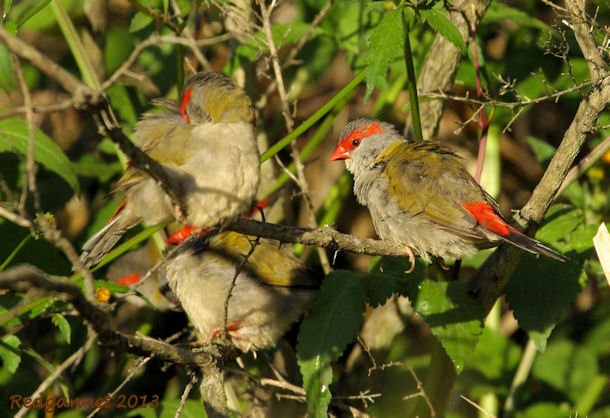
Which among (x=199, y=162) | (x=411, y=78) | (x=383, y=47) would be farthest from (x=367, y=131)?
(x=199, y=162)

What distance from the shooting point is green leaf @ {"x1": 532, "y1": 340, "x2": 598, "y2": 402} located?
582 cm

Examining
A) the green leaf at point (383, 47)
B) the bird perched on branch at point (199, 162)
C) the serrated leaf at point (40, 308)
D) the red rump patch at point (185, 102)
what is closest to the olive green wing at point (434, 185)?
the green leaf at point (383, 47)

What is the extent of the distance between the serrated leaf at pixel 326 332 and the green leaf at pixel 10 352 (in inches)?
51.6

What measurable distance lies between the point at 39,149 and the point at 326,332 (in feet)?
5.85

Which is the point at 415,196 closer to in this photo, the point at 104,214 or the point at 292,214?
the point at 292,214

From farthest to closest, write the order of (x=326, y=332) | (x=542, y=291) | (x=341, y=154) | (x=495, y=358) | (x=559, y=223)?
1. (x=495, y=358)
2. (x=341, y=154)
3. (x=559, y=223)
4. (x=542, y=291)
5. (x=326, y=332)

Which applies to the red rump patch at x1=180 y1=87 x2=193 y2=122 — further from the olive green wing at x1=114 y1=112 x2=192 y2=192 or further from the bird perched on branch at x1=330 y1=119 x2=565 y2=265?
the bird perched on branch at x1=330 y1=119 x2=565 y2=265

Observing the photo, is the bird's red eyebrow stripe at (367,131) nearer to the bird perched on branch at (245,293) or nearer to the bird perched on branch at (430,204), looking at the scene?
the bird perched on branch at (430,204)

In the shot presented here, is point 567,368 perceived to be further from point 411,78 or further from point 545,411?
point 411,78

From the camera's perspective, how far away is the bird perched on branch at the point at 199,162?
3.37 meters

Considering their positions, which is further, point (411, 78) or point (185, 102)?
point (411, 78)

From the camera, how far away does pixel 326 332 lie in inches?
166

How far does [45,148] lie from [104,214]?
1.27m

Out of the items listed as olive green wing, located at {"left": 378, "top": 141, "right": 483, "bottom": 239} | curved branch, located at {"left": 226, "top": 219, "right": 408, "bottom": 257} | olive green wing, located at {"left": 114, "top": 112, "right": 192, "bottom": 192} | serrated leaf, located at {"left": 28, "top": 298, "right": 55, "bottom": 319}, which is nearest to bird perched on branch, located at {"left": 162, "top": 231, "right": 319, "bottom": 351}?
olive green wing, located at {"left": 378, "top": 141, "right": 483, "bottom": 239}
